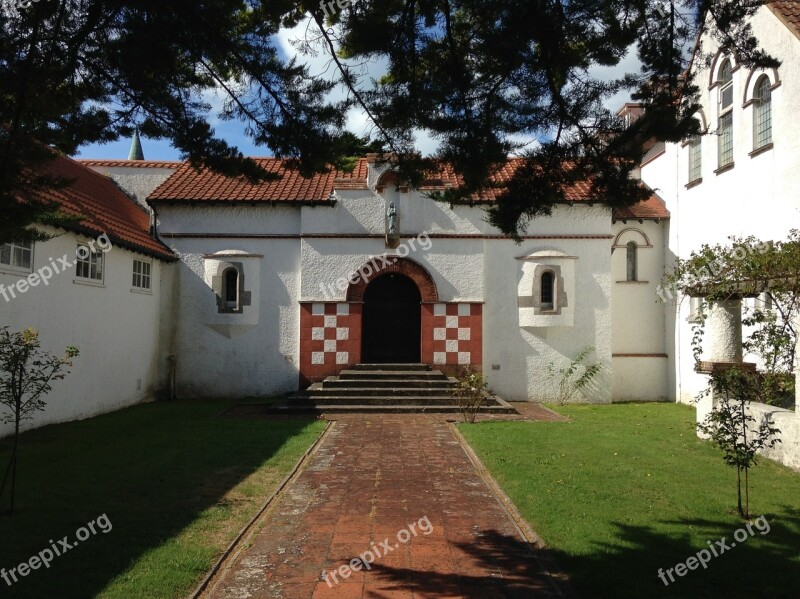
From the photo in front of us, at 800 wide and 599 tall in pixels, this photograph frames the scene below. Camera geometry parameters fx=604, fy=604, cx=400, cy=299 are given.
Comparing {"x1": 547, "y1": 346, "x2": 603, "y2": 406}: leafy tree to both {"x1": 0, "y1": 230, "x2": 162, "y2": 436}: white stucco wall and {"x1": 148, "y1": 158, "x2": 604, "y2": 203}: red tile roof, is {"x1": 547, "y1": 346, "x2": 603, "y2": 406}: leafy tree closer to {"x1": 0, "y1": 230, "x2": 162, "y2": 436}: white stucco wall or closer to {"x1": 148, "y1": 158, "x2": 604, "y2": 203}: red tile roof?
{"x1": 148, "y1": 158, "x2": 604, "y2": 203}: red tile roof

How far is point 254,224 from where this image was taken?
14.7 metres

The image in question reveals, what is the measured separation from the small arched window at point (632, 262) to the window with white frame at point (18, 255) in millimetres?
12964

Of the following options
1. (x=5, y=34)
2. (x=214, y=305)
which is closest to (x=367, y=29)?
(x=5, y=34)

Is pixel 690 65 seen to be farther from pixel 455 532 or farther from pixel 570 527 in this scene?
pixel 455 532

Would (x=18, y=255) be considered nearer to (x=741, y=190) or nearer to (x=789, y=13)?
(x=741, y=190)

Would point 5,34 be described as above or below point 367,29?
below

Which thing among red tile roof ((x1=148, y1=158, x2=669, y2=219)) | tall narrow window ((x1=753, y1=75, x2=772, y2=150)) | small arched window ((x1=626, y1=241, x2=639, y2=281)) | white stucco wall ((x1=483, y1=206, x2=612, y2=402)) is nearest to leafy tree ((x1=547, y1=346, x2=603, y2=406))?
white stucco wall ((x1=483, y1=206, x2=612, y2=402))

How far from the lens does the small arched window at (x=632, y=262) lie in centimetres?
1530

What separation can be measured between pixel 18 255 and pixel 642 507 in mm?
9501

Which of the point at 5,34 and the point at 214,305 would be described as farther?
the point at 214,305

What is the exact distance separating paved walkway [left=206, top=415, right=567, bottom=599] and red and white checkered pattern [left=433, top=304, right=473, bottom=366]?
20.1 ft

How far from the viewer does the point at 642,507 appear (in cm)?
593

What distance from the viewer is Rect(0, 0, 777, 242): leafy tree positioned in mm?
4434

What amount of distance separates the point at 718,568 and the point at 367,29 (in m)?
4.80
